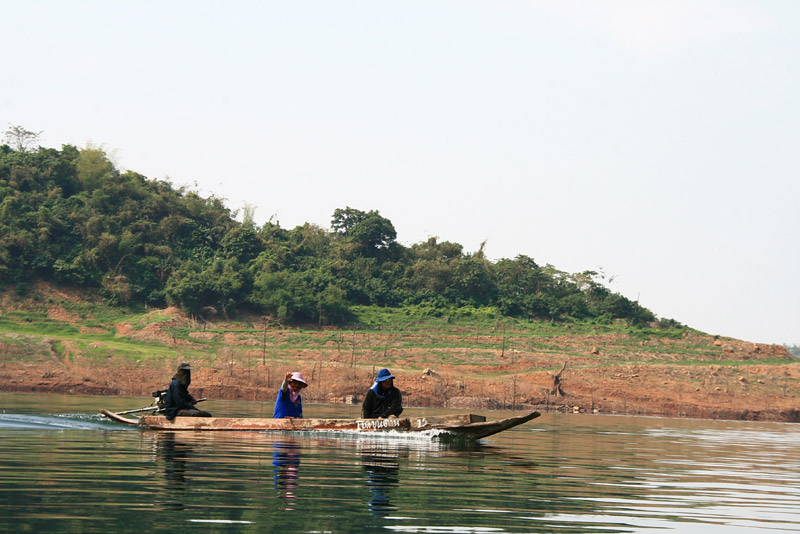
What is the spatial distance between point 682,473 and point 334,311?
48.0 metres

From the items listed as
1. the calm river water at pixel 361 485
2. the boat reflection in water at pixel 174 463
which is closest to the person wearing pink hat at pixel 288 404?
the calm river water at pixel 361 485

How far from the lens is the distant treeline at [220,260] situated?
61.4 m

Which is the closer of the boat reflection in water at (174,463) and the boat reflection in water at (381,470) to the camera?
the boat reflection in water at (174,463)

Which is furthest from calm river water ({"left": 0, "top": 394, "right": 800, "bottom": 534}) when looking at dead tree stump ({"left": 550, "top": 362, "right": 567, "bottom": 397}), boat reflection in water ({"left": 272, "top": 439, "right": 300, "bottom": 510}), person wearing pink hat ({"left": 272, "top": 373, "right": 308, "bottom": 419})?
dead tree stump ({"left": 550, "top": 362, "right": 567, "bottom": 397})

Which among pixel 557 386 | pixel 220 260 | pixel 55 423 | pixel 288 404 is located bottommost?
pixel 557 386

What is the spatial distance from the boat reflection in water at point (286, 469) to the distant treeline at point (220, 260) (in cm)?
4531

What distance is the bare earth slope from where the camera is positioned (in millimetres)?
45594

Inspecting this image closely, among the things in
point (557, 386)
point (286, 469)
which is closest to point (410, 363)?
point (557, 386)

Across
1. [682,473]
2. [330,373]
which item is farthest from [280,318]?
[682,473]

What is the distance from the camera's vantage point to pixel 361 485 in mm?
10945

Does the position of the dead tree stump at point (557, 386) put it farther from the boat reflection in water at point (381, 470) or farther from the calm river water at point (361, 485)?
the boat reflection in water at point (381, 470)

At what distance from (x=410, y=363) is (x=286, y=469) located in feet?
131

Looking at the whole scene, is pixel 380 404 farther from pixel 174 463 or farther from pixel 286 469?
pixel 174 463

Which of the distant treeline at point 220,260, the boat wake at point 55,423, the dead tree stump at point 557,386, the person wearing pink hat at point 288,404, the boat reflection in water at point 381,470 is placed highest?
the distant treeline at point 220,260
